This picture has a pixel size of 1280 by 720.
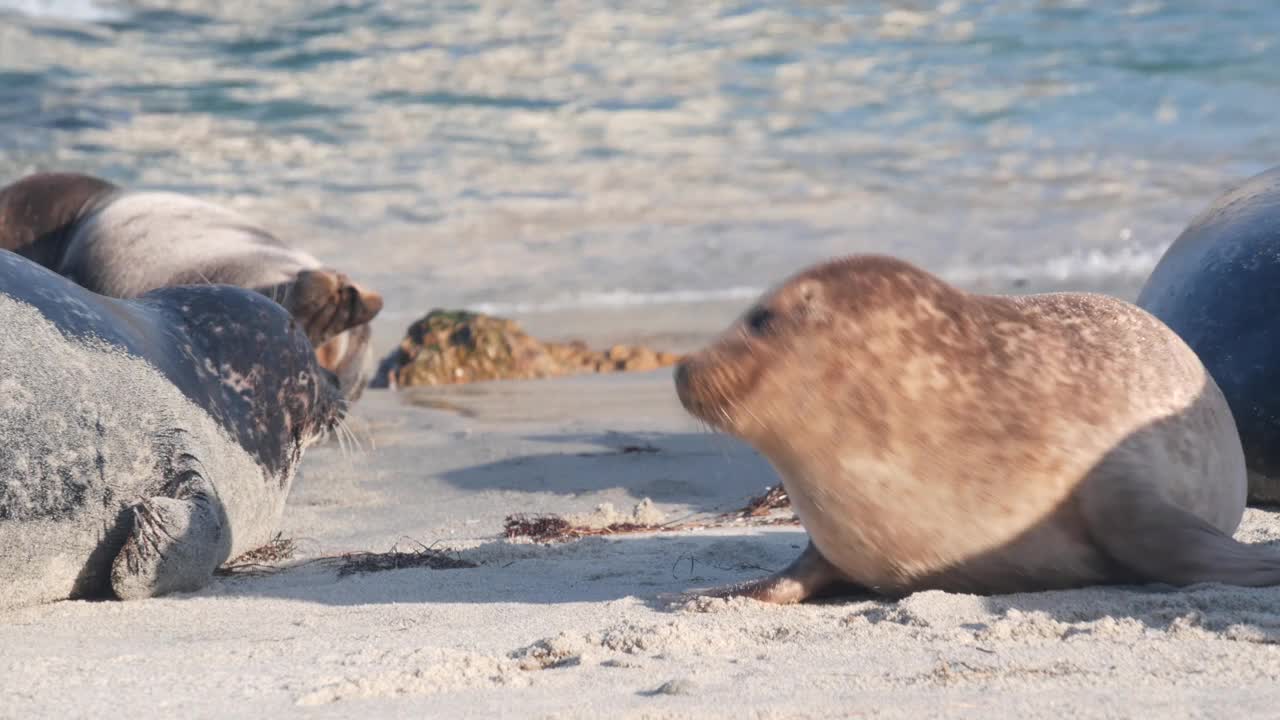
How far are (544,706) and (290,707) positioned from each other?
1.49 ft

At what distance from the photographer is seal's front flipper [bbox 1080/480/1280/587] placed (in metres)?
3.38

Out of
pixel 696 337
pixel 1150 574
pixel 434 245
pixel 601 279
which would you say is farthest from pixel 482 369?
pixel 1150 574

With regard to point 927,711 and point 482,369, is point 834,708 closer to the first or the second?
point 927,711

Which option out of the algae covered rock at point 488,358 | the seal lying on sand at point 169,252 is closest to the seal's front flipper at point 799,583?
the seal lying on sand at point 169,252

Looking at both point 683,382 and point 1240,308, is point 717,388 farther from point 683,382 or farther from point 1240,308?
point 1240,308

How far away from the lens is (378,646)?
3309mm

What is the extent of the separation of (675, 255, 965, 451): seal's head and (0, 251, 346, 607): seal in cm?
160

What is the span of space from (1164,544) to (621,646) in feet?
3.93

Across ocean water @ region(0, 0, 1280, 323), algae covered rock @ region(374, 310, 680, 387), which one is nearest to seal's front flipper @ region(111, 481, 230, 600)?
algae covered rock @ region(374, 310, 680, 387)

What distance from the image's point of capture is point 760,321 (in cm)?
349

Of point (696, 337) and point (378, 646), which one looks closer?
point (378, 646)

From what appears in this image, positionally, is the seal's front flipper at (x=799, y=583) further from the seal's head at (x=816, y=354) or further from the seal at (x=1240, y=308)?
the seal at (x=1240, y=308)

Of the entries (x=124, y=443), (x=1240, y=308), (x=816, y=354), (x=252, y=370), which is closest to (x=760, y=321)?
(x=816, y=354)

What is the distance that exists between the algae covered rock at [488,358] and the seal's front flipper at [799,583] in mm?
6111
